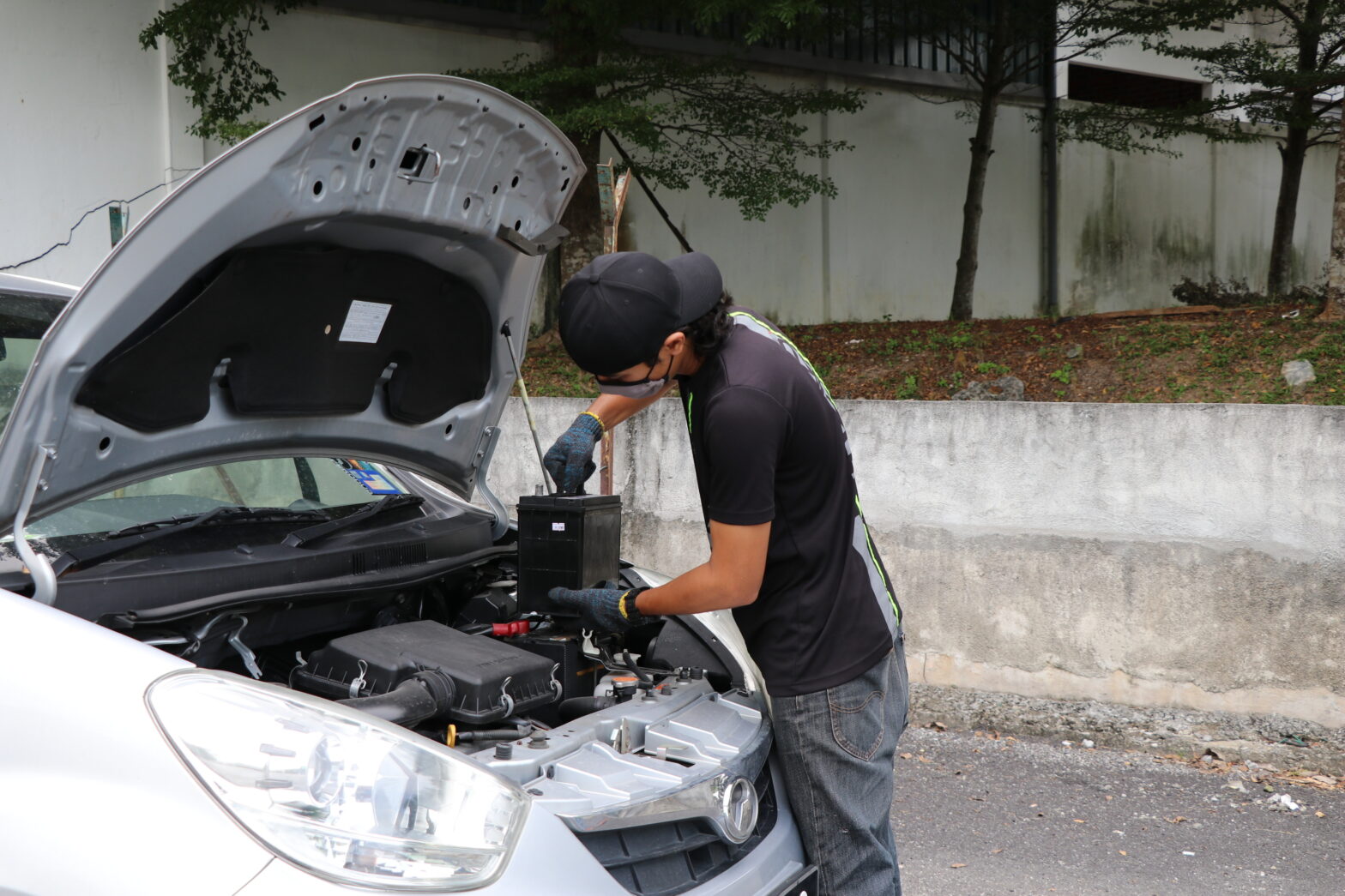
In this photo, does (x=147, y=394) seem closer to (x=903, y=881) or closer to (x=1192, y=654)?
(x=903, y=881)

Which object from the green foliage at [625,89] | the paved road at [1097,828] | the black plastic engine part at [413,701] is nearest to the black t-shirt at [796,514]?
→ the black plastic engine part at [413,701]

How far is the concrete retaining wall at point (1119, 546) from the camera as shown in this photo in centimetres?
456

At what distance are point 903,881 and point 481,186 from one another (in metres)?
2.42

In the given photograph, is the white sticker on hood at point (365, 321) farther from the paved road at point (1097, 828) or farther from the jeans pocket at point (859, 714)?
the paved road at point (1097, 828)

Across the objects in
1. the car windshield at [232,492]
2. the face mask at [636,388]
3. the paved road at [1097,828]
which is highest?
the face mask at [636,388]

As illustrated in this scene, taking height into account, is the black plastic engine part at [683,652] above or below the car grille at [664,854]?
above

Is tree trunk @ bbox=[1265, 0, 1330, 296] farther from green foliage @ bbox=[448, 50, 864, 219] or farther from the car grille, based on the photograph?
the car grille

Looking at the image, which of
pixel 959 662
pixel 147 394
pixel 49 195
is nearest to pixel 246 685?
pixel 147 394

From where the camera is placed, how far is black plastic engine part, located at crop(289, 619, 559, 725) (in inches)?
91.2

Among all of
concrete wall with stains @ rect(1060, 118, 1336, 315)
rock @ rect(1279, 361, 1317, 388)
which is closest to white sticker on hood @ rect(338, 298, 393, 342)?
rock @ rect(1279, 361, 1317, 388)

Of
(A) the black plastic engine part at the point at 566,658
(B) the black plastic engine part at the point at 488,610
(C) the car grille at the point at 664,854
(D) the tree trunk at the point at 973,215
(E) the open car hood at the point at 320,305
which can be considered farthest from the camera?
(D) the tree trunk at the point at 973,215

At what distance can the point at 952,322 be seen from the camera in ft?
33.6

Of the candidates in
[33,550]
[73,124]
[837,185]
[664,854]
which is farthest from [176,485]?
[837,185]

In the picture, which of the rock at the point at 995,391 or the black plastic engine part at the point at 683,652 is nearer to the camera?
the black plastic engine part at the point at 683,652
